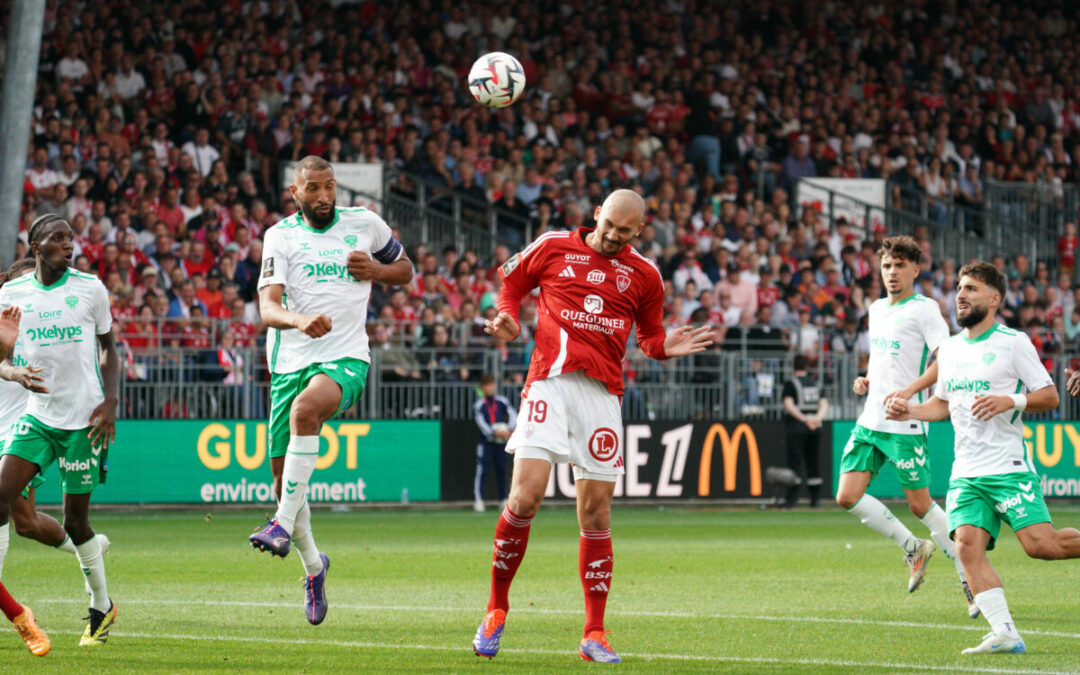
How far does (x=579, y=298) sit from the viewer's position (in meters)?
8.28

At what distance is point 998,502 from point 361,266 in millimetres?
3929

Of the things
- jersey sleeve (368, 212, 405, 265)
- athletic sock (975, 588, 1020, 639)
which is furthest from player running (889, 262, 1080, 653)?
jersey sleeve (368, 212, 405, 265)

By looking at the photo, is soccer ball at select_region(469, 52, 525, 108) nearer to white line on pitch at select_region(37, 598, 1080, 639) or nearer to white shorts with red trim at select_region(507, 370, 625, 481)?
white line on pitch at select_region(37, 598, 1080, 639)

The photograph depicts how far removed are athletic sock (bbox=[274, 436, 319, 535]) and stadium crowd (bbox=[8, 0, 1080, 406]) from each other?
39.4 feet

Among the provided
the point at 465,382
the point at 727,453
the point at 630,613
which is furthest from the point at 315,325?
the point at 727,453

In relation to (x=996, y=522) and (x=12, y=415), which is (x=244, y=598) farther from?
(x=996, y=522)

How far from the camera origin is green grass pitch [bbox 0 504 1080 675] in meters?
7.97

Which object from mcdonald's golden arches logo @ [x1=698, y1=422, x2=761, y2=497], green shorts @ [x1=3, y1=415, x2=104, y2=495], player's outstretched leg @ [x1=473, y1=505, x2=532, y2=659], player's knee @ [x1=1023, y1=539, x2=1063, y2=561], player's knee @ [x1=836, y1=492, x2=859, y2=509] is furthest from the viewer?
mcdonald's golden arches logo @ [x1=698, y1=422, x2=761, y2=497]

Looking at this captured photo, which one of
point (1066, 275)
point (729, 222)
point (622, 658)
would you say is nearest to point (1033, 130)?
point (1066, 275)

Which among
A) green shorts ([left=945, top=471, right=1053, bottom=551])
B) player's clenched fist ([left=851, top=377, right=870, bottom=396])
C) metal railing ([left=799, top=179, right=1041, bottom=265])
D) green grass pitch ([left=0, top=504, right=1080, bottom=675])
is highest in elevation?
metal railing ([left=799, top=179, right=1041, bottom=265])

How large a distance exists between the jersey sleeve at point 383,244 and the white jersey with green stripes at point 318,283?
64 mm

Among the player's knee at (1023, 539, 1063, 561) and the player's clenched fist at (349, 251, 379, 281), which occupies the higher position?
the player's clenched fist at (349, 251, 379, 281)

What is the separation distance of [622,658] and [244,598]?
158 inches

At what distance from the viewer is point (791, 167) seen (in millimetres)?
28047
